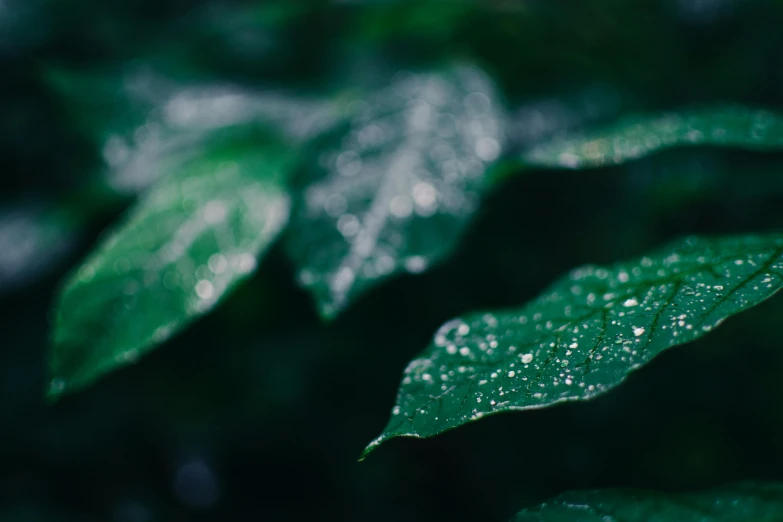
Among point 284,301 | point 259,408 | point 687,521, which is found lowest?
point 259,408

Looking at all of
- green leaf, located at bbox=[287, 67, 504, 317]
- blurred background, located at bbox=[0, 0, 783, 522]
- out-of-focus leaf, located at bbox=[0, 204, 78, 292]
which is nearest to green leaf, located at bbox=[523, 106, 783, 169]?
green leaf, located at bbox=[287, 67, 504, 317]

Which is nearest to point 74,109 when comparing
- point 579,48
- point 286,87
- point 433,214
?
point 286,87

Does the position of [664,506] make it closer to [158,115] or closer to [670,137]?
[670,137]

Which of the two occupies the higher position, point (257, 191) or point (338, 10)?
point (338, 10)

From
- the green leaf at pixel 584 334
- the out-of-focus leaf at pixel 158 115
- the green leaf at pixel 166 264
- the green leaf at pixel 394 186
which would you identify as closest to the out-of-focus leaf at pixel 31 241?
the out-of-focus leaf at pixel 158 115

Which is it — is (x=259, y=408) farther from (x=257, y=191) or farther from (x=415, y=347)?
(x=257, y=191)

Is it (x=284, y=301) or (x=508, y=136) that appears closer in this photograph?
(x=508, y=136)

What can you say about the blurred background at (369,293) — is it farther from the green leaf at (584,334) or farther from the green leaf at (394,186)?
the green leaf at (584,334)
